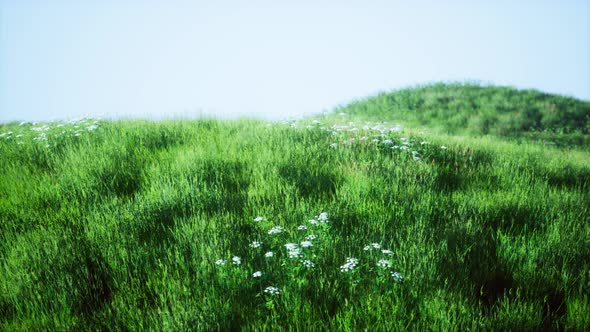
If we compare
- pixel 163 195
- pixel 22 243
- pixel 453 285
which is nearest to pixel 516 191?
pixel 453 285

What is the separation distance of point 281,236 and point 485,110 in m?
16.4

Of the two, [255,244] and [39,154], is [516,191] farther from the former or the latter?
[39,154]

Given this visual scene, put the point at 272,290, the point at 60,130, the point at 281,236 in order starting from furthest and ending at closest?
the point at 60,130 < the point at 281,236 < the point at 272,290

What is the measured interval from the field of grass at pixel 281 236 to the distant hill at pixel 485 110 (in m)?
10.4

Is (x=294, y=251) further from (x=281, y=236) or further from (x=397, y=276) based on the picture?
(x=397, y=276)

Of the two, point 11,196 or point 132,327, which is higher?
point 11,196

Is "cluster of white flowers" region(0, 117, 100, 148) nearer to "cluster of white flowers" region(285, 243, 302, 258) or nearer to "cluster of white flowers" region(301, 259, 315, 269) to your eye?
"cluster of white flowers" region(285, 243, 302, 258)

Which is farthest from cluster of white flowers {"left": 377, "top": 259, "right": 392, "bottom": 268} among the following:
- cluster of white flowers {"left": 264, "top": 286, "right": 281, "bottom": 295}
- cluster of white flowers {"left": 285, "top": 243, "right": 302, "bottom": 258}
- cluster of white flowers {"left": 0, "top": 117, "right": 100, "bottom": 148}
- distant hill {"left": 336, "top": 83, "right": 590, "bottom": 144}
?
distant hill {"left": 336, "top": 83, "right": 590, "bottom": 144}

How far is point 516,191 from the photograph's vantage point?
4.78 metres

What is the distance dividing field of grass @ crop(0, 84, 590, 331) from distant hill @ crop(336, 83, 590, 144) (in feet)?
34.2

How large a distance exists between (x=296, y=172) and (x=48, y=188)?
299 cm

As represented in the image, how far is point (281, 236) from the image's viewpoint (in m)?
3.43

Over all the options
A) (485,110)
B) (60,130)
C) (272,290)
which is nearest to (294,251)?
(272,290)

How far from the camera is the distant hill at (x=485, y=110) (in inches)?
620
